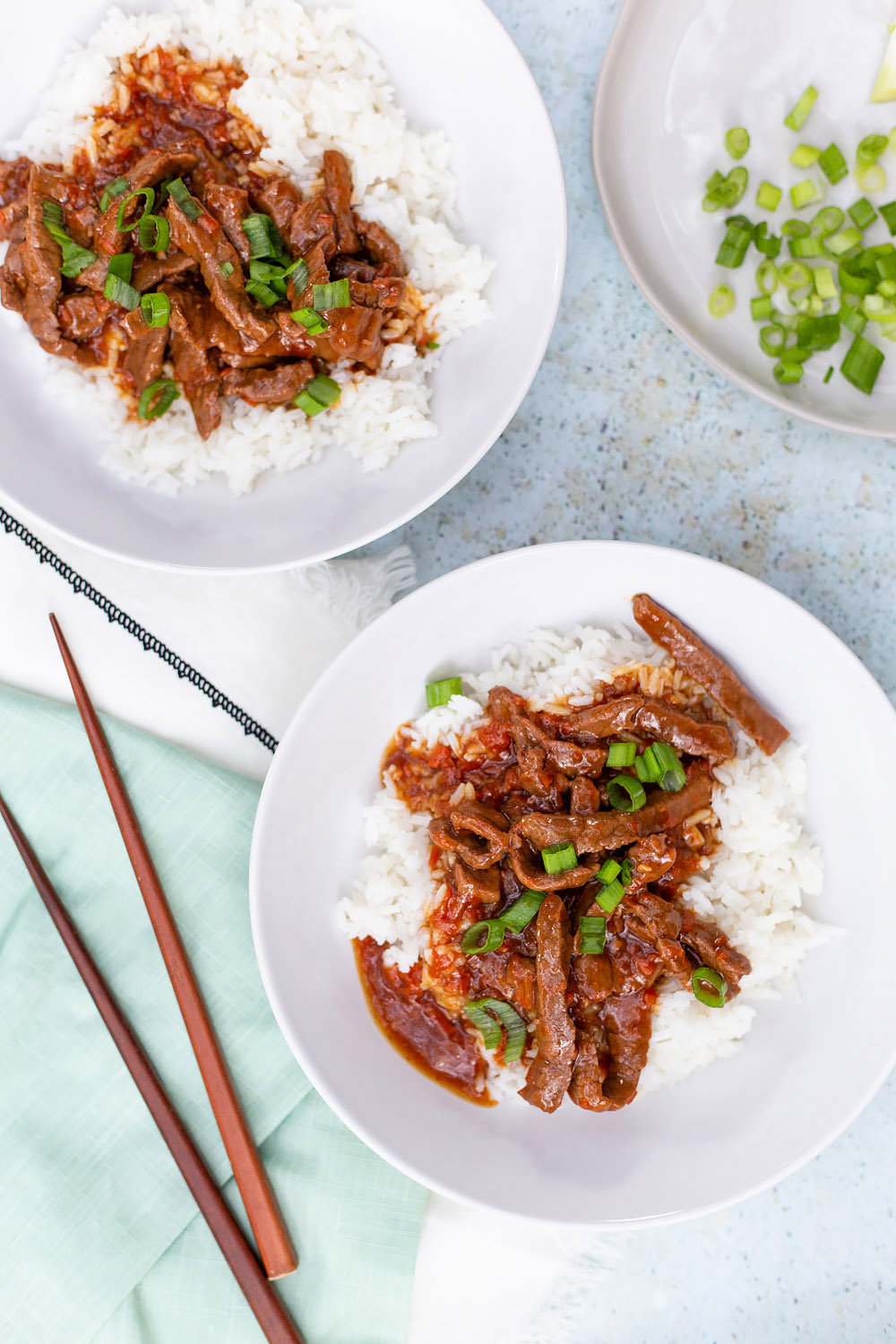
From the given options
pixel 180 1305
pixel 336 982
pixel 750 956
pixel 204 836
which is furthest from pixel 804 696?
pixel 180 1305

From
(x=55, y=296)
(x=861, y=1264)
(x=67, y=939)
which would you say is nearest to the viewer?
(x=55, y=296)

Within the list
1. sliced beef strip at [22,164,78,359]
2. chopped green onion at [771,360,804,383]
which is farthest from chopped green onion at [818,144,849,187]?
sliced beef strip at [22,164,78,359]

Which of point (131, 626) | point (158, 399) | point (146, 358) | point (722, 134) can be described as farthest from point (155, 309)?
point (722, 134)

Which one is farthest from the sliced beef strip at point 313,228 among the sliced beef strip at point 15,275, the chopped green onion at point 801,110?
the chopped green onion at point 801,110

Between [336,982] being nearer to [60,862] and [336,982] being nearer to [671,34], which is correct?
[60,862]

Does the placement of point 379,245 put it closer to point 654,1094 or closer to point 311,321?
point 311,321

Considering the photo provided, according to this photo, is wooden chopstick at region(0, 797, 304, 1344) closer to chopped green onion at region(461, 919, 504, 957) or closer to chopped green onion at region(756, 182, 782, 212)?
chopped green onion at region(461, 919, 504, 957)
